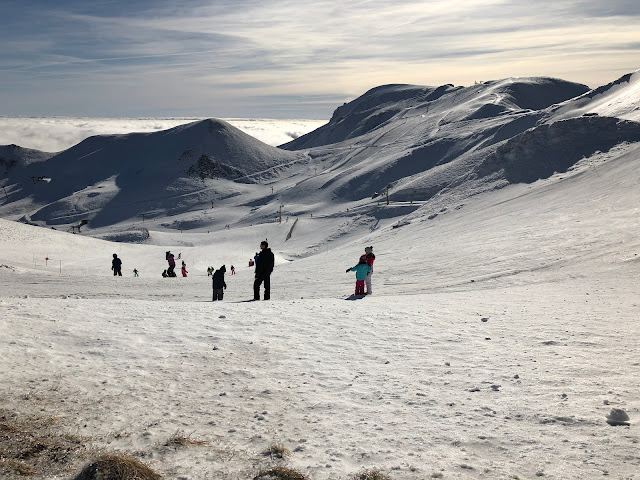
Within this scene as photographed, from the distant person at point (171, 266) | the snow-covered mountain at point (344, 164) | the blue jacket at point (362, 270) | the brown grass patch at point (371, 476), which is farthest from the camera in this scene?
the snow-covered mountain at point (344, 164)

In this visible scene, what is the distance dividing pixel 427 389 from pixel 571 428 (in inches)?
77.4

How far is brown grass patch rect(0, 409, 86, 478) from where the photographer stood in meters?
5.25

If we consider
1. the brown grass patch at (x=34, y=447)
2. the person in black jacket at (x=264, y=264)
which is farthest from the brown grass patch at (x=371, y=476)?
the person in black jacket at (x=264, y=264)

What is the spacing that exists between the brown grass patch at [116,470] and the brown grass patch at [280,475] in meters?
1.02

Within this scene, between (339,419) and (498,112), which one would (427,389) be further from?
(498,112)

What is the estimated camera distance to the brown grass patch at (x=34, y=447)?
5.25m

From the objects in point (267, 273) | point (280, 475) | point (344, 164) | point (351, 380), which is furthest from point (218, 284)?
point (344, 164)

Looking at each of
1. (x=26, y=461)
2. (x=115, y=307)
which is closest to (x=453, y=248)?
(x=115, y=307)

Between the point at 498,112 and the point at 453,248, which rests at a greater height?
the point at 498,112

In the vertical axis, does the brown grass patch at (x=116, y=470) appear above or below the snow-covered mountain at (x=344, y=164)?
below

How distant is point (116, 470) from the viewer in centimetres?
502

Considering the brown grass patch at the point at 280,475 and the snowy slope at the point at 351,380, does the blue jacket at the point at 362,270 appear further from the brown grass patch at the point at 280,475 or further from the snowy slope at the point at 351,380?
the brown grass patch at the point at 280,475

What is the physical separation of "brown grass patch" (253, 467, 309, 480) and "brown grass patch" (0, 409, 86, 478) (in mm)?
1960

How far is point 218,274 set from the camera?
1873cm
